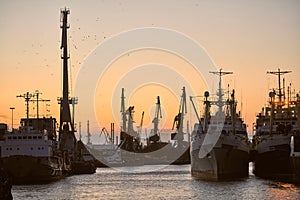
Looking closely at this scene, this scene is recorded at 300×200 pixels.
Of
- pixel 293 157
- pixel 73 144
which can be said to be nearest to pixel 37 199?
pixel 293 157

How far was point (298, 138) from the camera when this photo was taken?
89.2 m

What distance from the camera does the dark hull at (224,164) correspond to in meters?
99.6

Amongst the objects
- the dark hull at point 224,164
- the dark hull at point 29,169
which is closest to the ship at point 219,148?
the dark hull at point 224,164

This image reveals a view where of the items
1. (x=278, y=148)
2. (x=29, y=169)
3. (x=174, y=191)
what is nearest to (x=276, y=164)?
(x=278, y=148)

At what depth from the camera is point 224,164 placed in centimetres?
10019

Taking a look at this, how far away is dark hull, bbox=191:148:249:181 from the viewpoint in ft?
327

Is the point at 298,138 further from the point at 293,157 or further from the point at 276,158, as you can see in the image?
the point at 276,158

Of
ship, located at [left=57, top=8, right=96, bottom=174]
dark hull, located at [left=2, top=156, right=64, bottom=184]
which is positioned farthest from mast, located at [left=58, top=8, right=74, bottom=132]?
dark hull, located at [left=2, top=156, right=64, bottom=184]

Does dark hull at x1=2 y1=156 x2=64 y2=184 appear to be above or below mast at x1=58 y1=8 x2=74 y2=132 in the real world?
below

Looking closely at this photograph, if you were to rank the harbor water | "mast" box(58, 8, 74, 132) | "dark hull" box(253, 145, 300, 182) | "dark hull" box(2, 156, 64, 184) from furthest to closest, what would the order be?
"mast" box(58, 8, 74, 132) → "dark hull" box(2, 156, 64, 184) → "dark hull" box(253, 145, 300, 182) → the harbor water

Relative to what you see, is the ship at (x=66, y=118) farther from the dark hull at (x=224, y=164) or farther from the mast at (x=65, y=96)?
the dark hull at (x=224, y=164)

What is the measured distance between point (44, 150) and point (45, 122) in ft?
78.5

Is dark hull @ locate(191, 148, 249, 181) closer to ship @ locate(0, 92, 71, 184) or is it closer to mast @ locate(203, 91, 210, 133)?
mast @ locate(203, 91, 210, 133)

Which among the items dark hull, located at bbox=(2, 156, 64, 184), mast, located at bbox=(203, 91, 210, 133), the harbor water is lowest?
the harbor water
